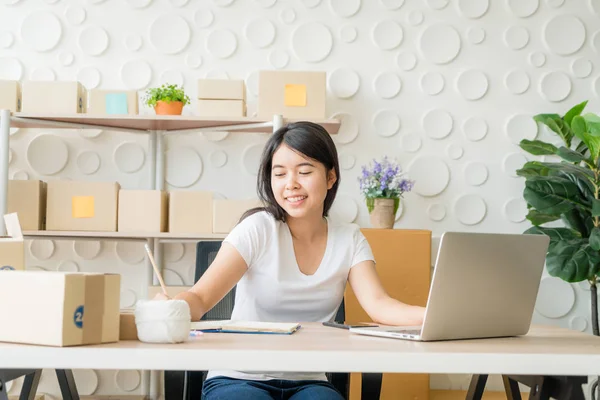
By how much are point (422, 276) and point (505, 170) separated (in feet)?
2.85

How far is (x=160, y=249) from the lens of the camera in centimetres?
346

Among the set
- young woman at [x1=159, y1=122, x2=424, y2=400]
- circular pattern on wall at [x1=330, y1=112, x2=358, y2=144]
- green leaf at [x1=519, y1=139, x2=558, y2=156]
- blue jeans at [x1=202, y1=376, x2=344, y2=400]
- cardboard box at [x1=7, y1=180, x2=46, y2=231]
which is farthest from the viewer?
circular pattern on wall at [x1=330, y1=112, x2=358, y2=144]

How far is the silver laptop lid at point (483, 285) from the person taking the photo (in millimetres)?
1262

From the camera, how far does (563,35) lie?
11.8 feet

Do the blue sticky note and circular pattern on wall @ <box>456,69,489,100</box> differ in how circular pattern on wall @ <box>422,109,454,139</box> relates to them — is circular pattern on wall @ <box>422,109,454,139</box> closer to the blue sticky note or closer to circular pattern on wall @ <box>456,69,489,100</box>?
circular pattern on wall @ <box>456,69,489,100</box>

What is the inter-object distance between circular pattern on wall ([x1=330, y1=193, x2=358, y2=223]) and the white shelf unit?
359 millimetres

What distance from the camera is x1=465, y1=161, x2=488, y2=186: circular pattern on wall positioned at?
3.57 meters

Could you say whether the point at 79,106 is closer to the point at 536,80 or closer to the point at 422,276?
the point at 422,276

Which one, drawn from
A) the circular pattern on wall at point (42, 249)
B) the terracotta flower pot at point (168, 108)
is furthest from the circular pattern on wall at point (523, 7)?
the circular pattern on wall at point (42, 249)

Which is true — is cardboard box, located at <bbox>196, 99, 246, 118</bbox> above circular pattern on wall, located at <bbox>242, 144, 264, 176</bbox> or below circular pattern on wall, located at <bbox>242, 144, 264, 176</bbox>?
above

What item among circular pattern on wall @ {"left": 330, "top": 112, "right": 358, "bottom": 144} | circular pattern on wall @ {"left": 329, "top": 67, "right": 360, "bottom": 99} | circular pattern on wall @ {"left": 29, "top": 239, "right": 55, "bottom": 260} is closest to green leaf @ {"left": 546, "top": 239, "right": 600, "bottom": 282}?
circular pattern on wall @ {"left": 330, "top": 112, "right": 358, "bottom": 144}

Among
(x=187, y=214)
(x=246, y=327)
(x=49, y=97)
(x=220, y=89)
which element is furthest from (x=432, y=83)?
(x=246, y=327)

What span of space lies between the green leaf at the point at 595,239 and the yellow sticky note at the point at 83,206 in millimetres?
2172

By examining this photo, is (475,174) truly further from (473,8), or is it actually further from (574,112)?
(473,8)
